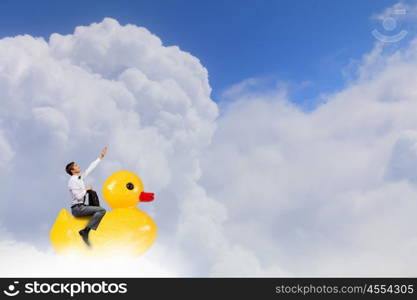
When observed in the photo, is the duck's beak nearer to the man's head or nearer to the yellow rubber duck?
the yellow rubber duck

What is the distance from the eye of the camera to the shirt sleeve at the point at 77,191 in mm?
5484

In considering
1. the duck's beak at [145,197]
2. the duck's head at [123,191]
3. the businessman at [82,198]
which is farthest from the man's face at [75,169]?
the duck's beak at [145,197]

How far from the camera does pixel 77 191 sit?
5.48 meters

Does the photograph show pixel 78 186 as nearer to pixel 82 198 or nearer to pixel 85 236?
pixel 82 198

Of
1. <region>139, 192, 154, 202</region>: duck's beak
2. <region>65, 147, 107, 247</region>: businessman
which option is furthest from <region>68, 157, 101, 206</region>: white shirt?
<region>139, 192, 154, 202</region>: duck's beak

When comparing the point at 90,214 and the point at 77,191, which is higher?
the point at 77,191

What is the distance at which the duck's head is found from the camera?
5.45 meters

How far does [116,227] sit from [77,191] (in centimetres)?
60

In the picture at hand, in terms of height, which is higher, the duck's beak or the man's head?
the man's head

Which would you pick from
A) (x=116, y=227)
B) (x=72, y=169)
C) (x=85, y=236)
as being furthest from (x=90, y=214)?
(x=72, y=169)

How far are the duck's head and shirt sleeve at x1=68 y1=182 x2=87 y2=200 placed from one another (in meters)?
0.24

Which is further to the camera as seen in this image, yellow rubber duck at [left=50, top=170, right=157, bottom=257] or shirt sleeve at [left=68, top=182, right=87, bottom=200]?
shirt sleeve at [left=68, top=182, right=87, bottom=200]

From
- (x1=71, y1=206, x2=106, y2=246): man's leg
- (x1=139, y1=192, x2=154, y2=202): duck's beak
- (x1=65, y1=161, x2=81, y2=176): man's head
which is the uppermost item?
(x1=65, y1=161, x2=81, y2=176): man's head

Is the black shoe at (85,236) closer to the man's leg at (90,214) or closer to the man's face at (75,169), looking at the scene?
the man's leg at (90,214)
